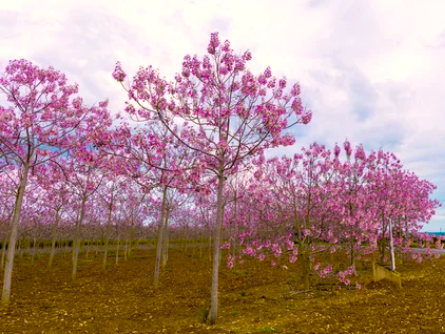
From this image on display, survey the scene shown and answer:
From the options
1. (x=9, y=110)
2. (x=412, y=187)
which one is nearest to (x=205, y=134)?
(x=9, y=110)

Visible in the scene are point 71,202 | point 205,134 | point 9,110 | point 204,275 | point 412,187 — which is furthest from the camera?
point 71,202

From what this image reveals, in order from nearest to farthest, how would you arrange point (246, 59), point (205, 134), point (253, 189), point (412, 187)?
point (246, 59)
point (205, 134)
point (253, 189)
point (412, 187)

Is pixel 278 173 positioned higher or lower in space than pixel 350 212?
higher

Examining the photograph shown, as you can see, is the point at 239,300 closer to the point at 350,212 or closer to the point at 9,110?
the point at 350,212

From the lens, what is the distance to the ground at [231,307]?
9.04m

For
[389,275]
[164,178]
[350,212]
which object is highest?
A: [164,178]

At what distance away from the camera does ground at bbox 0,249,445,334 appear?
356 inches

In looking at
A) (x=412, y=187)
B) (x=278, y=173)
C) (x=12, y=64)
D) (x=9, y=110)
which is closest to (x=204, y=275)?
(x=278, y=173)

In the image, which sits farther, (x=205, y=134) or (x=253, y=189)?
(x=253, y=189)

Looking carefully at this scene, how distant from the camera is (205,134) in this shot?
38.1 ft

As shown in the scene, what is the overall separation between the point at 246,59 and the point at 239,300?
32.3ft

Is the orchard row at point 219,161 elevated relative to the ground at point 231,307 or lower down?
elevated

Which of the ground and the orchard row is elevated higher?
the orchard row

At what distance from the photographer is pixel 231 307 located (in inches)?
469
